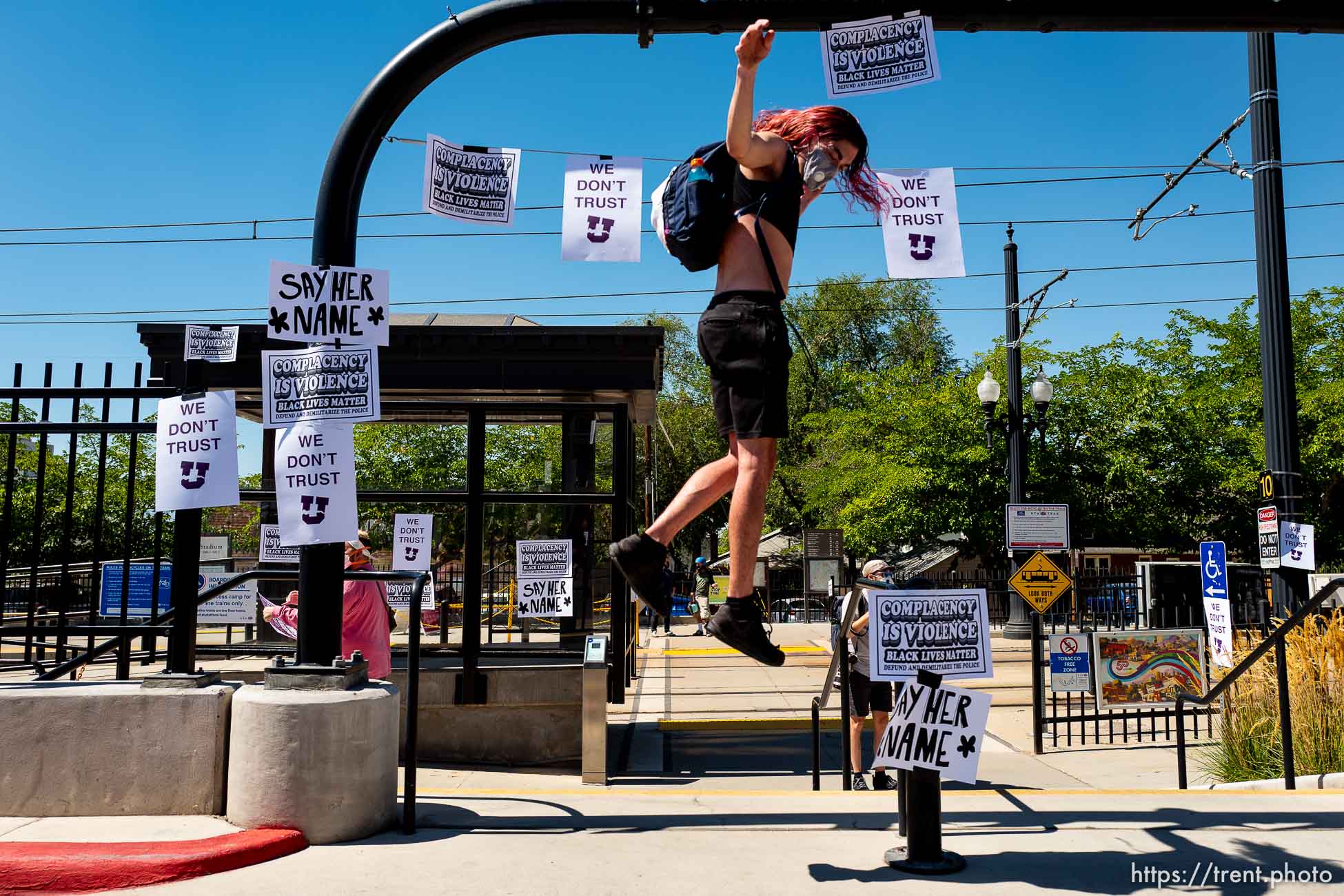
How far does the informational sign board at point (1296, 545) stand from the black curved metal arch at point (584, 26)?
6.35 m

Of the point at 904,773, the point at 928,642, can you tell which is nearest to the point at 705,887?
the point at 904,773

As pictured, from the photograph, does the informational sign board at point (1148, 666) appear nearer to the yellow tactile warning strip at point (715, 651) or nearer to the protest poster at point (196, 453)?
the yellow tactile warning strip at point (715, 651)

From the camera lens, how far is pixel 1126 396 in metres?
24.3

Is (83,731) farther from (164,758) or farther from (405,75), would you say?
(405,75)

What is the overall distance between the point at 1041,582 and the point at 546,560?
5671 millimetres

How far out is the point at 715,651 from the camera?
834 inches

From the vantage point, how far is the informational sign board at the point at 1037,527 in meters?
14.5

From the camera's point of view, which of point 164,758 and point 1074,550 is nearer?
point 164,758

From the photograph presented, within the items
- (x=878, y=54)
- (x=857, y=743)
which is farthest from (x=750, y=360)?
(x=857, y=743)

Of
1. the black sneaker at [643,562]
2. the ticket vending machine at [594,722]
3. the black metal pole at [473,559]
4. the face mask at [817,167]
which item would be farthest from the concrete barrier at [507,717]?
the face mask at [817,167]

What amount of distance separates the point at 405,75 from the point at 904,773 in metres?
4.02

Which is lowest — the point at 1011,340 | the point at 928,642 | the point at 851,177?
the point at 928,642

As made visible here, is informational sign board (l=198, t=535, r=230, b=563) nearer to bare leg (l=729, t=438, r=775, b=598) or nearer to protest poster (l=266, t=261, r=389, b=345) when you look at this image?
protest poster (l=266, t=261, r=389, b=345)

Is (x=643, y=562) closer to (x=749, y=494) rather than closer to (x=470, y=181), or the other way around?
(x=749, y=494)
